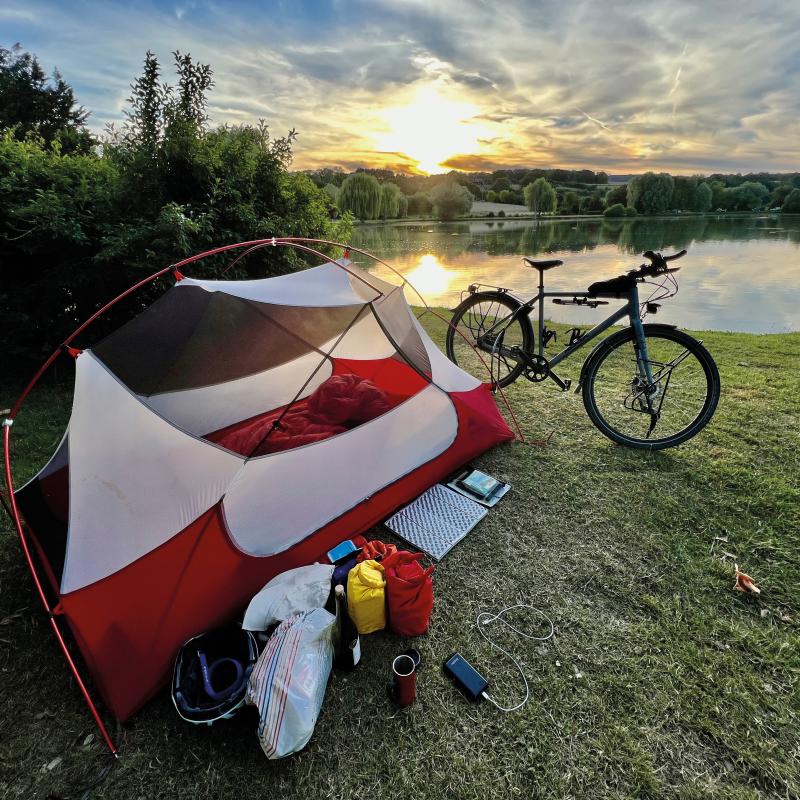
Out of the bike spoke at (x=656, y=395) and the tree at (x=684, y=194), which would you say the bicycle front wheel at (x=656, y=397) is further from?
the tree at (x=684, y=194)

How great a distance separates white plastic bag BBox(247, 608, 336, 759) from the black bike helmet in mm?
114

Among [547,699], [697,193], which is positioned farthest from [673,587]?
[697,193]

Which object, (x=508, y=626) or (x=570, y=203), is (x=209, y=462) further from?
(x=570, y=203)

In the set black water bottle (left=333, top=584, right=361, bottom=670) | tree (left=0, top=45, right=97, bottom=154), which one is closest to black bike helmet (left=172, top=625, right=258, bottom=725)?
black water bottle (left=333, top=584, right=361, bottom=670)

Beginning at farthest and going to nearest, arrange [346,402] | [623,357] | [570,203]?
[570,203] → [623,357] → [346,402]

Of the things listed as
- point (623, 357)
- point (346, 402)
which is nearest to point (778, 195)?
point (623, 357)

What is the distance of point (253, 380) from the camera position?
3.31m

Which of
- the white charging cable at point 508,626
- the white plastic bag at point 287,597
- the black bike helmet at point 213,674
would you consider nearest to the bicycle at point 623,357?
A: the white charging cable at point 508,626

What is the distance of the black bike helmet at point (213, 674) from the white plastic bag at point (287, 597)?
0.07 m

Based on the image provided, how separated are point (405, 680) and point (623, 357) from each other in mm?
4310

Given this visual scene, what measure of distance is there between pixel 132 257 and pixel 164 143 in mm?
1182

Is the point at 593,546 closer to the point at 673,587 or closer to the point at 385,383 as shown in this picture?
the point at 673,587

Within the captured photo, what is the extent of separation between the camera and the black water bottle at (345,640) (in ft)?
5.79

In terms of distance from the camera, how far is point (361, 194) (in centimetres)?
3675
